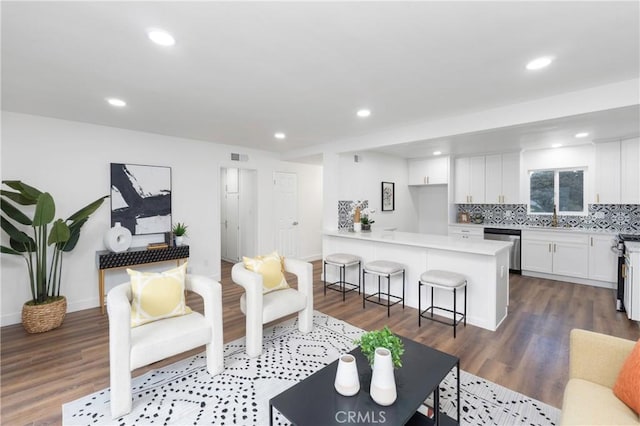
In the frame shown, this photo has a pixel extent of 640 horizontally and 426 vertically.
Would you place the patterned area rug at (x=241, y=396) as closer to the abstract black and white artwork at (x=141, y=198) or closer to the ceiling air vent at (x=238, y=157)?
the abstract black and white artwork at (x=141, y=198)

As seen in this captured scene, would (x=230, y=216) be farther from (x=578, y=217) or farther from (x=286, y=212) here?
(x=578, y=217)

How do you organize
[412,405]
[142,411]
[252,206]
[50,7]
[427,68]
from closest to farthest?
[412,405] < [50,7] < [142,411] < [427,68] < [252,206]

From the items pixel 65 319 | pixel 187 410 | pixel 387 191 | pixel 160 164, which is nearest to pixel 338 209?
pixel 387 191

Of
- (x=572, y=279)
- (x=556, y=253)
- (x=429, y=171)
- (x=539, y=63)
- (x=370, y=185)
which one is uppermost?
(x=539, y=63)

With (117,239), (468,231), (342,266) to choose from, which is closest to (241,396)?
(342,266)

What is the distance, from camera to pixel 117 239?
3.90 meters

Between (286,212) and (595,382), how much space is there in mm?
5340

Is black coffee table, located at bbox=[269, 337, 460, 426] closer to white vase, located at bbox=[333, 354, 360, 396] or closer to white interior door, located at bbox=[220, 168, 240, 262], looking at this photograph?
white vase, located at bbox=[333, 354, 360, 396]

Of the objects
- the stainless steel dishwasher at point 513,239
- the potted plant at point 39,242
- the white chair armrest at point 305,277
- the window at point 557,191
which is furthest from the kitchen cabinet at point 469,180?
the potted plant at point 39,242

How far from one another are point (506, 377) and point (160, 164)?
16.4 ft

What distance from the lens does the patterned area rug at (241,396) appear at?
1.93 meters

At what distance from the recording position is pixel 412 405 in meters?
1.48

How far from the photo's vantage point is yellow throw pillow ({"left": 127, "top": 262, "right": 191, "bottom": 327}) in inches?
90.1

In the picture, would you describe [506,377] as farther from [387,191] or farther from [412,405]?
[387,191]
